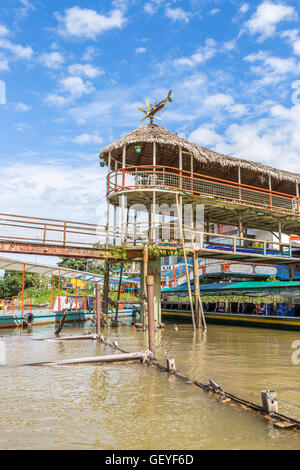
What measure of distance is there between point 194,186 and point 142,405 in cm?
1611

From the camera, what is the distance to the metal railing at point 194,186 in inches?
709

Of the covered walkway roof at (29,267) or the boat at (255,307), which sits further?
the covered walkway roof at (29,267)

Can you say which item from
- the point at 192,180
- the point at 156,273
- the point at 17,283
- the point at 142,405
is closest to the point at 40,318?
the point at 156,273

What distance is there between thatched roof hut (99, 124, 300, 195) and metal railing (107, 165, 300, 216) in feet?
Answer: 2.26

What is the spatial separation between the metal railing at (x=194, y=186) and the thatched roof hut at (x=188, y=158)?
2.26 ft

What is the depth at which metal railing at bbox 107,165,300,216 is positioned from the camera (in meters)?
18.0

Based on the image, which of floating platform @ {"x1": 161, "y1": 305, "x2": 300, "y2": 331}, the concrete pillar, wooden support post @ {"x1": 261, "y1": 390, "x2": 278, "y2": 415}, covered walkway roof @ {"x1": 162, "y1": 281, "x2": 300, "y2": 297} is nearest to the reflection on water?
wooden support post @ {"x1": 261, "y1": 390, "x2": 278, "y2": 415}

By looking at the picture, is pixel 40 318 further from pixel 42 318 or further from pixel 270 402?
pixel 270 402

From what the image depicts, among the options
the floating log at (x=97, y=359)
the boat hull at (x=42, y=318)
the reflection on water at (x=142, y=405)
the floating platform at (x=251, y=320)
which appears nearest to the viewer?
the reflection on water at (x=142, y=405)

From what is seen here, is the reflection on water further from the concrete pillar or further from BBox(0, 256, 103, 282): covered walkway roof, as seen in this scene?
BBox(0, 256, 103, 282): covered walkway roof

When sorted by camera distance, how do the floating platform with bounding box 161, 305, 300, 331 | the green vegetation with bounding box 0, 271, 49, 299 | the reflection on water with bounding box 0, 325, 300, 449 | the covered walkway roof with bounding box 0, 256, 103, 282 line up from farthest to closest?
1. the green vegetation with bounding box 0, 271, 49, 299
2. the covered walkway roof with bounding box 0, 256, 103, 282
3. the floating platform with bounding box 161, 305, 300, 331
4. the reflection on water with bounding box 0, 325, 300, 449

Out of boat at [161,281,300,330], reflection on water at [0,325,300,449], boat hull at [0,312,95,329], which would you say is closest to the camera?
reflection on water at [0,325,300,449]

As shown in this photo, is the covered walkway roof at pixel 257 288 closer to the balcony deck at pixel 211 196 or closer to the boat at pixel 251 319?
the boat at pixel 251 319

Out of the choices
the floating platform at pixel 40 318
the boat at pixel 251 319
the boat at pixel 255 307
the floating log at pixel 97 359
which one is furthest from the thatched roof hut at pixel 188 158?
the floating log at pixel 97 359
